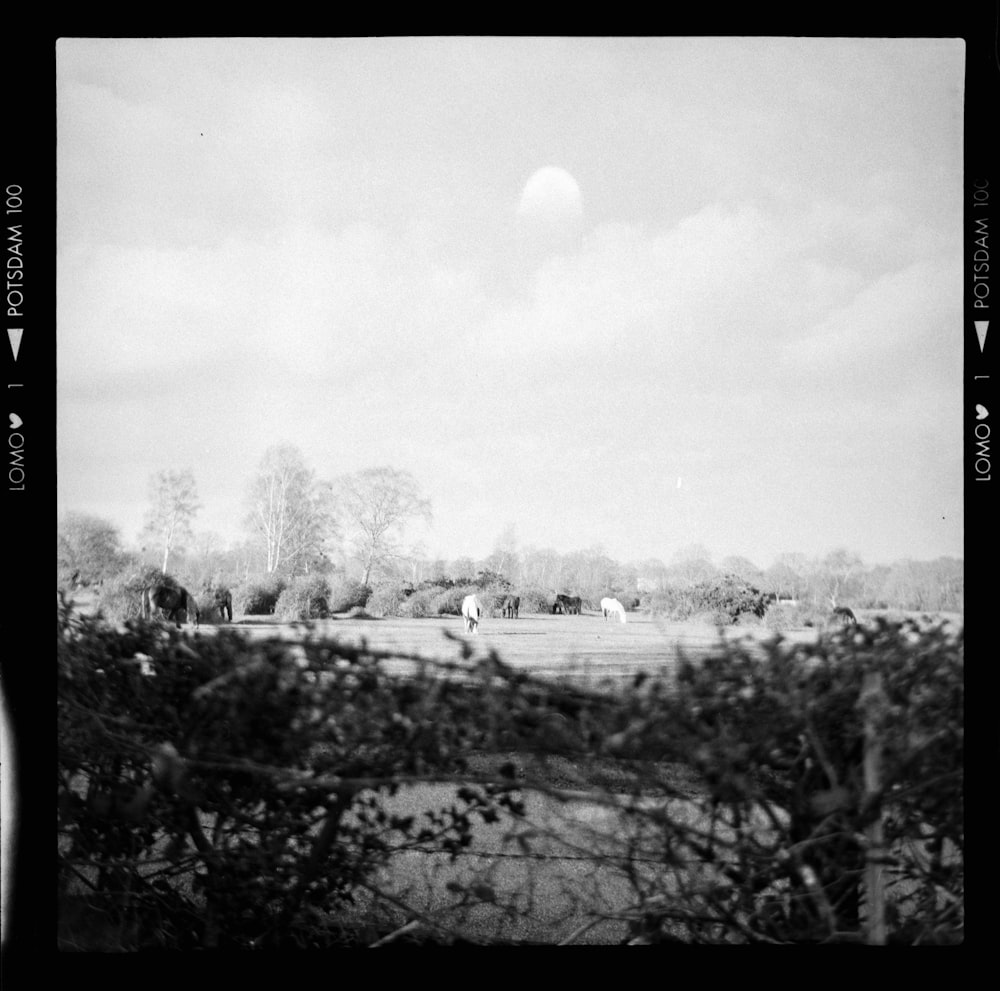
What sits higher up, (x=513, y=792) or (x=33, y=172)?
(x=33, y=172)

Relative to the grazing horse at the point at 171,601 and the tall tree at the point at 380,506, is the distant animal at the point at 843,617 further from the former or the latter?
the grazing horse at the point at 171,601

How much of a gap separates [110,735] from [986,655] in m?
2.69

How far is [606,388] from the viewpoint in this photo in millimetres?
3000

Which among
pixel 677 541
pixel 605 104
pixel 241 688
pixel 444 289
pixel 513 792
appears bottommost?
pixel 513 792

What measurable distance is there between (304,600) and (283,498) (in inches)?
12.7

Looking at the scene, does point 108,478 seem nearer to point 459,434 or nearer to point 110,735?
point 110,735

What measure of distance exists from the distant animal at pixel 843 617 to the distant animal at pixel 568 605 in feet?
2.54

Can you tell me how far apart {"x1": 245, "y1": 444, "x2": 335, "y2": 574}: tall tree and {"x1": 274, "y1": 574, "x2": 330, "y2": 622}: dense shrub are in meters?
0.06

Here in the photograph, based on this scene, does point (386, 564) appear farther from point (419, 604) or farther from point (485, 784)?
point (485, 784)

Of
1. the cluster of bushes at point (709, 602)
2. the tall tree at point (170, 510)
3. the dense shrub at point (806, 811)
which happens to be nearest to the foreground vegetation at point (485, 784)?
the dense shrub at point (806, 811)

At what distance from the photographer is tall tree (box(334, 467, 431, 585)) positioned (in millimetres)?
2957

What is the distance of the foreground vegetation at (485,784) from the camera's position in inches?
113

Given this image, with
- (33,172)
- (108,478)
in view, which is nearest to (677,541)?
(108,478)

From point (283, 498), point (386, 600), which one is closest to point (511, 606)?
point (386, 600)
